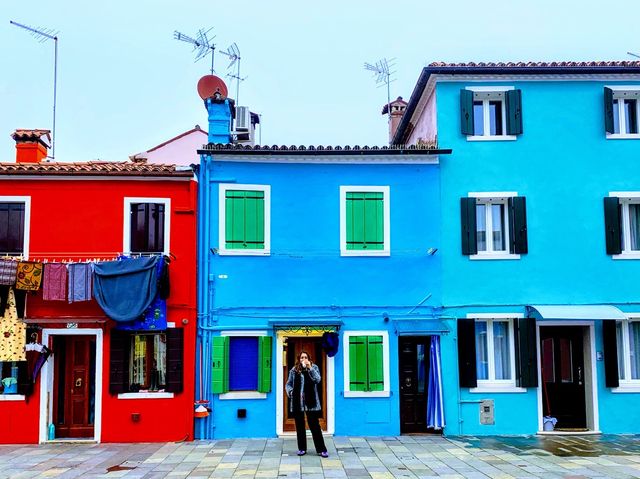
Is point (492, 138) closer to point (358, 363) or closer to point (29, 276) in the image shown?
point (358, 363)

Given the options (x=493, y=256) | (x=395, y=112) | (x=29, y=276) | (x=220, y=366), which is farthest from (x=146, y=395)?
(x=395, y=112)

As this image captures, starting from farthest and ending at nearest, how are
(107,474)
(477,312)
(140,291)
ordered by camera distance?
(477,312)
(140,291)
(107,474)

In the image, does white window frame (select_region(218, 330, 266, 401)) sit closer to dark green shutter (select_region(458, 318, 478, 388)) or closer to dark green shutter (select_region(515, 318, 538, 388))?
dark green shutter (select_region(458, 318, 478, 388))

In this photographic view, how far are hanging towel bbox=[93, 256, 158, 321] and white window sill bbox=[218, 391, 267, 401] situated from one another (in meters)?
2.55

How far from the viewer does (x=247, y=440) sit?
14148 mm

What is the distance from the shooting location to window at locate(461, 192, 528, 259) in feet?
49.1

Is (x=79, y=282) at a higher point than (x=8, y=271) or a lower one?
lower

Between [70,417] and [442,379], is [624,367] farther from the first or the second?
[70,417]

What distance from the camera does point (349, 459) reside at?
1214cm

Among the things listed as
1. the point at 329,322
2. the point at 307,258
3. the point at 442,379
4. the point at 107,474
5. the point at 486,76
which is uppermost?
the point at 486,76

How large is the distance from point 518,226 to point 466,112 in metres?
2.86

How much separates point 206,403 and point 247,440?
1.18 metres

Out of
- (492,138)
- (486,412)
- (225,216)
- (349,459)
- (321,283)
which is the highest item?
(492,138)

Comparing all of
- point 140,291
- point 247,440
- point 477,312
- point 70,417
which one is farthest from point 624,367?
point 70,417
